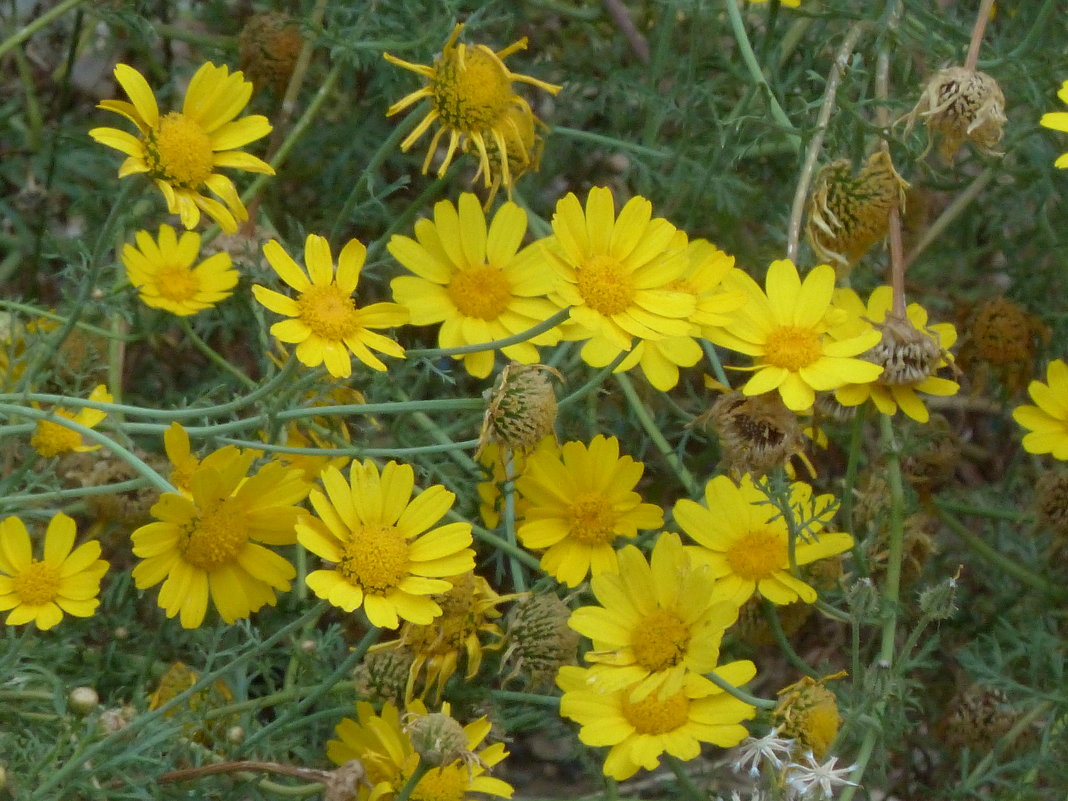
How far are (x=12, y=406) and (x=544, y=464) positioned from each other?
0.64 meters

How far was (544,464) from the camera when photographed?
182 centimetres

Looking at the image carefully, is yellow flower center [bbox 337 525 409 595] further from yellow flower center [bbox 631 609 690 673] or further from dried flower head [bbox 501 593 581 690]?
yellow flower center [bbox 631 609 690 673]

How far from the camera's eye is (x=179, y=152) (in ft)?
5.43

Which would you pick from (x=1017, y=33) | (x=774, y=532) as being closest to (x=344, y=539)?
(x=774, y=532)

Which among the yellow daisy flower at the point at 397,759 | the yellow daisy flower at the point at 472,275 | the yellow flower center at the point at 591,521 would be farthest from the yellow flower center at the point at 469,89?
the yellow daisy flower at the point at 397,759

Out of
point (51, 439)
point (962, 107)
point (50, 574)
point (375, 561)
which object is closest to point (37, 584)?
point (50, 574)

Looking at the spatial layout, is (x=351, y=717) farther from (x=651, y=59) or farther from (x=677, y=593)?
(x=651, y=59)

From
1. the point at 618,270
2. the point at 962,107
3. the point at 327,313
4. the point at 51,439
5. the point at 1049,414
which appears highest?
the point at 962,107

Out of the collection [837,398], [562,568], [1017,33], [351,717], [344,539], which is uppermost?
[1017,33]

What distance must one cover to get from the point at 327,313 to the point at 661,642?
537 millimetres

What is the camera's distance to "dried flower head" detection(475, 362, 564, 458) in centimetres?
159

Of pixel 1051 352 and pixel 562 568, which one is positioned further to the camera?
pixel 1051 352

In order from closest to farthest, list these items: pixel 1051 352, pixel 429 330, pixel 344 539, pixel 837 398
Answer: pixel 344 539 < pixel 837 398 < pixel 1051 352 < pixel 429 330

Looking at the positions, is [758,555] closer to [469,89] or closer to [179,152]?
[469,89]
